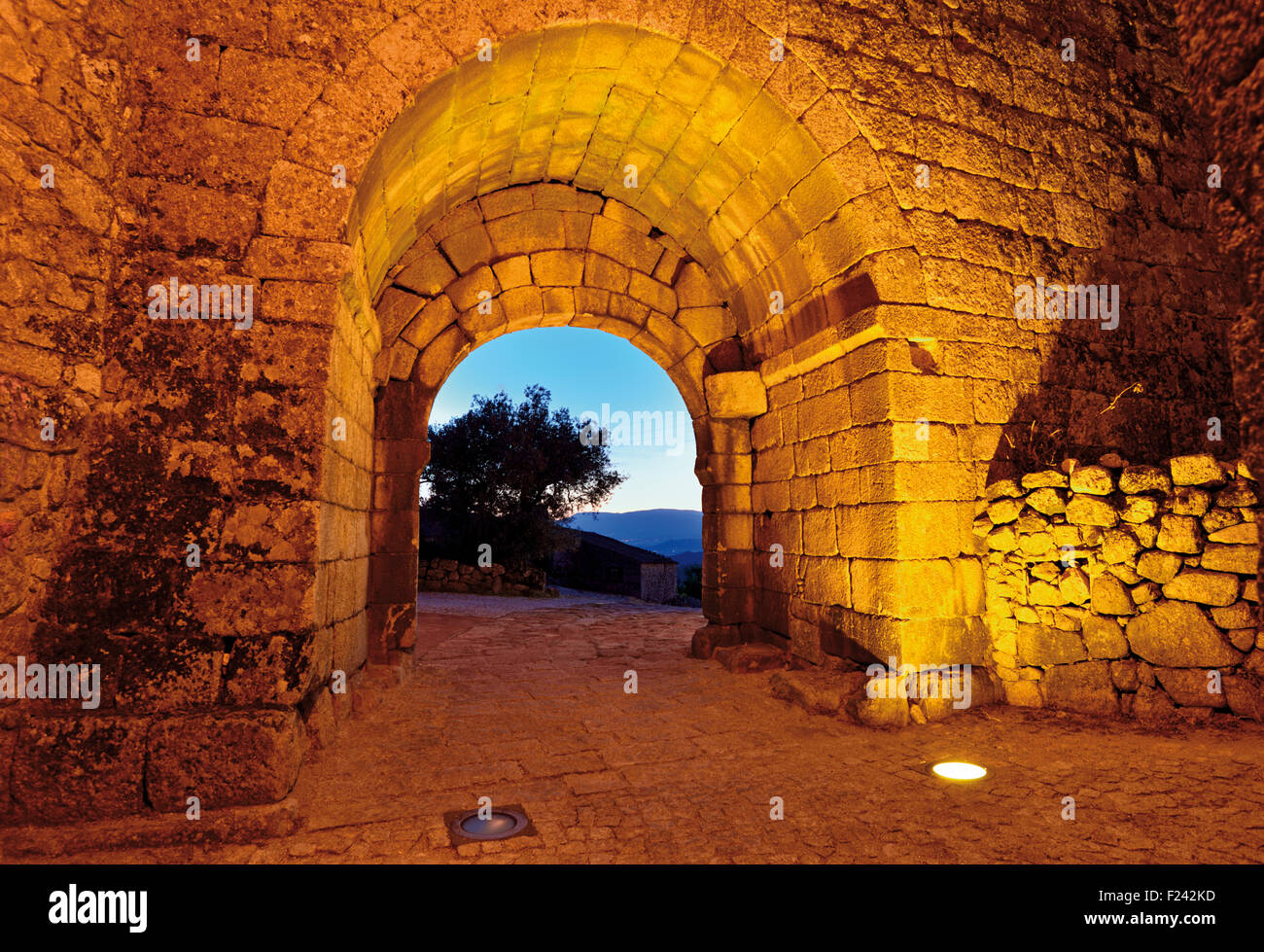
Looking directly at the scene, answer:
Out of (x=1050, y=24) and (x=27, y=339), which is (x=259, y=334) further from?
(x=1050, y=24)

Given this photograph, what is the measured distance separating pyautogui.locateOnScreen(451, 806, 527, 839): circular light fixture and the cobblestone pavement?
2.7 inches

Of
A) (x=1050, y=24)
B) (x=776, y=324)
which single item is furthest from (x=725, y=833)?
(x=1050, y=24)

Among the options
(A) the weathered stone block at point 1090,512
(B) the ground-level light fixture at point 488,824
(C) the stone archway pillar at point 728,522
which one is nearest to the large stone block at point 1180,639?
(A) the weathered stone block at point 1090,512

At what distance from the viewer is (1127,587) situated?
10.6 ft

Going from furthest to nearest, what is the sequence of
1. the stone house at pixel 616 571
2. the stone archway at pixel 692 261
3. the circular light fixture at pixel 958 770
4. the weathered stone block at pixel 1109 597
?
the stone house at pixel 616 571
the stone archway at pixel 692 261
the weathered stone block at pixel 1109 597
the circular light fixture at pixel 958 770

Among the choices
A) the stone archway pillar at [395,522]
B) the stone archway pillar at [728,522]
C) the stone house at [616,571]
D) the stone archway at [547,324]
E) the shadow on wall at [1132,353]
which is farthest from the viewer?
the stone house at [616,571]

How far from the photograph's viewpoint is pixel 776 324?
4.48 m

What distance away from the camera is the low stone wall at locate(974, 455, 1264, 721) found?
3.04 metres

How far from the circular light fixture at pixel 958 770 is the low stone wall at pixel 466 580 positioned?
1079 cm

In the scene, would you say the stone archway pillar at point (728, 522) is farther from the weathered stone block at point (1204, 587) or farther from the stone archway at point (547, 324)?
the weathered stone block at point (1204, 587)

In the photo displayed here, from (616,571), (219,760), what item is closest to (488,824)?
(219,760)

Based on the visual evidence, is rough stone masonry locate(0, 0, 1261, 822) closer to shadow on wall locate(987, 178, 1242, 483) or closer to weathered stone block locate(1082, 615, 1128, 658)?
shadow on wall locate(987, 178, 1242, 483)

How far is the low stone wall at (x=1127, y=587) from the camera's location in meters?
3.04

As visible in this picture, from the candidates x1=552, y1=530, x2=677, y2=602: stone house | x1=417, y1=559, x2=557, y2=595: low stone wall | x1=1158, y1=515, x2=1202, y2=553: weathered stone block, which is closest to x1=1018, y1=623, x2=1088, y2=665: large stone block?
x1=1158, y1=515, x2=1202, y2=553: weathered stone block
